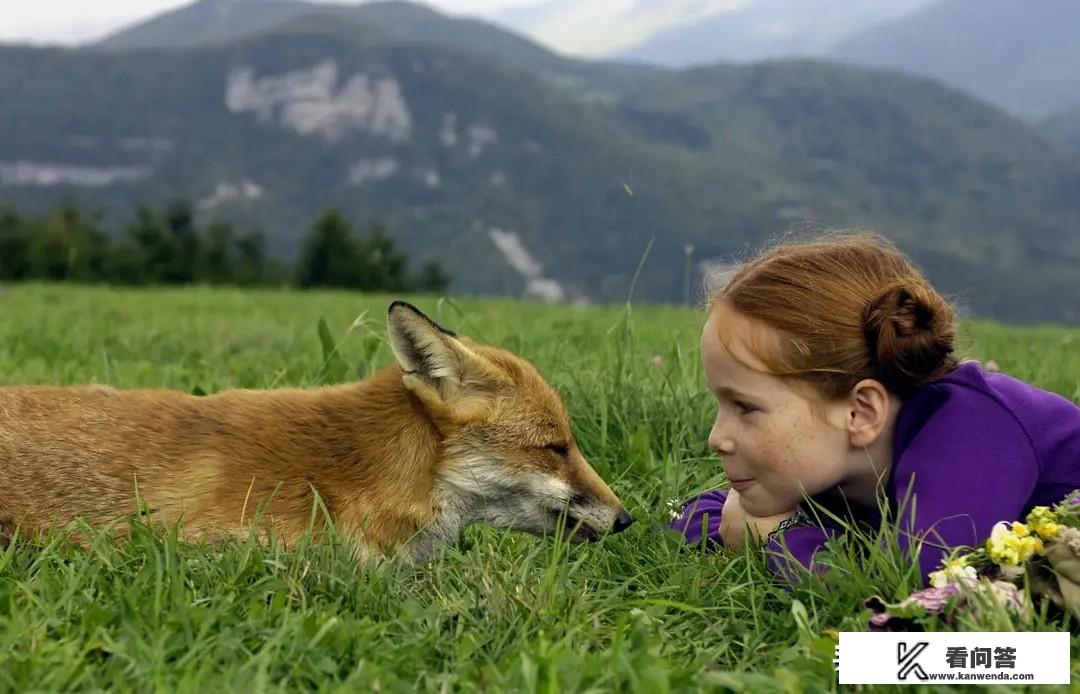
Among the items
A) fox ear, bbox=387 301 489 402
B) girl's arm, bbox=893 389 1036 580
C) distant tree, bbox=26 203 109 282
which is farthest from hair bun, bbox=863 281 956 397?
distant tree, bbox=26 203 109 282

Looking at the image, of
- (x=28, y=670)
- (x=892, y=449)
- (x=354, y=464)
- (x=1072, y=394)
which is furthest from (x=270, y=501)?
(x=1072, y=394)

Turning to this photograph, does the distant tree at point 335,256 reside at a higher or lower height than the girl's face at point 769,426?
lower

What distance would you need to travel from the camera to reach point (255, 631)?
3.09 m

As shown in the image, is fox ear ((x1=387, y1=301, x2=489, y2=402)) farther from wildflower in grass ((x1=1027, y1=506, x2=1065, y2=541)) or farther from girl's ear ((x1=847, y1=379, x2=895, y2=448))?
wildflower in grass ((x1=1027, y1=506, x2=1065, y2=541))

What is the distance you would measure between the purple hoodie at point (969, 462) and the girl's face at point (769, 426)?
7.7 inches

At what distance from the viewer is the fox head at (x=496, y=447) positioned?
165 inches

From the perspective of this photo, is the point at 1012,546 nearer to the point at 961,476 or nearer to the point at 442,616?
the point at 961,476

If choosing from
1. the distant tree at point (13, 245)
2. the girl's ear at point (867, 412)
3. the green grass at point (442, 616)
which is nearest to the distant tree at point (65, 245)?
the distant tree at point (13, 245)

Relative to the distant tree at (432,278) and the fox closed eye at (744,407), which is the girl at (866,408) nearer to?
the fox closed eye at (744,407)

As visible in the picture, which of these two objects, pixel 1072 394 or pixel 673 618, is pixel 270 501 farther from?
pixel 1072 394

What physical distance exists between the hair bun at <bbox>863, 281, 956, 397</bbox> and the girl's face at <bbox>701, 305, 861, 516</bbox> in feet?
0.75

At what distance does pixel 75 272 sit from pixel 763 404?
206 ft

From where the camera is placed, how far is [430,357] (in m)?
4.18

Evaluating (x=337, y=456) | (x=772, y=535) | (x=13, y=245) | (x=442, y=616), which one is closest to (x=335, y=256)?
(x=13, y=245)
